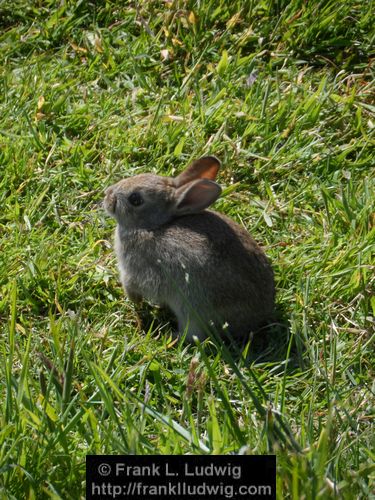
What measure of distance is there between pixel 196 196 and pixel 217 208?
0.72 m

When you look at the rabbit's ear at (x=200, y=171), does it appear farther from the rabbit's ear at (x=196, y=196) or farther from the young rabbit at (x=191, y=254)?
the rabbit's ear at (x=196, y=196)

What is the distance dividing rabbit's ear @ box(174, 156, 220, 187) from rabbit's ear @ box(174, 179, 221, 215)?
4.9 inches

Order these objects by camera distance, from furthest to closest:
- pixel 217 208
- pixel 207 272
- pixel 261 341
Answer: pixel 217 208
pixel 261 341
pixel 207 272

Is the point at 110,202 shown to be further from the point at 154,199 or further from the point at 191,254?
the point at 191,254

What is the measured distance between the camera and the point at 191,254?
5.40 meters

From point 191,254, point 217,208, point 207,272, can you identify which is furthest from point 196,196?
point 217,208

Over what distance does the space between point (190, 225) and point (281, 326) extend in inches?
33.5

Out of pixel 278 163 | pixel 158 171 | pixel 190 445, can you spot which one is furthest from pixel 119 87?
pixel 190 445

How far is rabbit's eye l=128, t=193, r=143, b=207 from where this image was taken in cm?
577

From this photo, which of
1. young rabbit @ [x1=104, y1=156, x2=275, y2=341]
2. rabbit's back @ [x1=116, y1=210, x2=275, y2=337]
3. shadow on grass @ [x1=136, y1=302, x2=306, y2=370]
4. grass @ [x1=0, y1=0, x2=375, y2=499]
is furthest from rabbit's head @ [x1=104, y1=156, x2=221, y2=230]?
shadow on grass @ [x1=136, y1=302, x2=306, y2=370]

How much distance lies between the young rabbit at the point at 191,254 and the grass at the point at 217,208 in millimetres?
215

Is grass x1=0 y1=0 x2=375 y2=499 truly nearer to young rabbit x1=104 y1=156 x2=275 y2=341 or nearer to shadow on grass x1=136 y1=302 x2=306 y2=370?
shadow on grass x1=136 y1=302 x2=306 y2=370

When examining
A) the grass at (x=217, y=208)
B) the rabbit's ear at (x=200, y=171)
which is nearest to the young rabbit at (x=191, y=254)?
the rabbit's ear at (x=200, y=171)

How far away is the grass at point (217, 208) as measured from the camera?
4074mm
